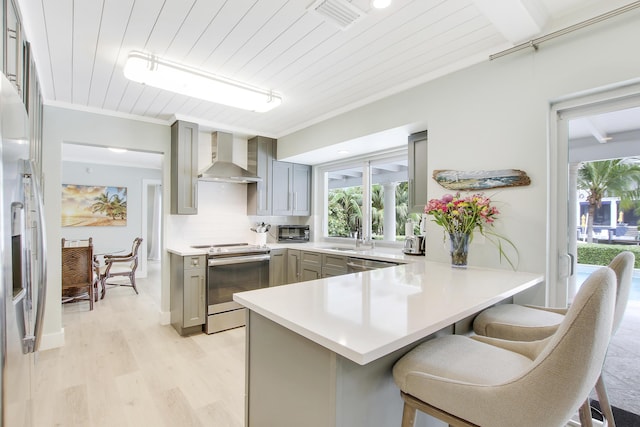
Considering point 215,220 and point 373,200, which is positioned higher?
point 373,200

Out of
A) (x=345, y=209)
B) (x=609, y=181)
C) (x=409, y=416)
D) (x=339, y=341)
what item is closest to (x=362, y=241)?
(x=345, y=209)

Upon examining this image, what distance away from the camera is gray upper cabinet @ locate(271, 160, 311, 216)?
434cm

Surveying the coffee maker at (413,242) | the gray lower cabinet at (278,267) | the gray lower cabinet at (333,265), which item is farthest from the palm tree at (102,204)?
the coffee maker at (413,242)

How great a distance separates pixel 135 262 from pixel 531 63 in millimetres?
5812

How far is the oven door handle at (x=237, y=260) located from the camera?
11.1 ft

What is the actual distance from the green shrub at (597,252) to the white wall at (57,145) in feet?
13.9

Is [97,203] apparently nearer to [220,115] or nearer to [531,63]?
[220,115]

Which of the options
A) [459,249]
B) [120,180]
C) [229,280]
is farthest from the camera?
[120,180]

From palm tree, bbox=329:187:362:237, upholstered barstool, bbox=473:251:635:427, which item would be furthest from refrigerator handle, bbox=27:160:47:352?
palm tree, bbox=329:187:362:237

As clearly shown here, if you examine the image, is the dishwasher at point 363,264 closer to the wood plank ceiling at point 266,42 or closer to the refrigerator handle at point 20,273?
the wood plank ceiling at point 266,42

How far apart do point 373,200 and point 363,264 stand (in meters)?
1.18

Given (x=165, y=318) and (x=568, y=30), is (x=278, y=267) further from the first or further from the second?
(x=568, y=30)

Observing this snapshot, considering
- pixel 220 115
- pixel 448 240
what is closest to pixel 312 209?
pixel 220 115

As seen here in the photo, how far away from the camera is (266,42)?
2049 mm
